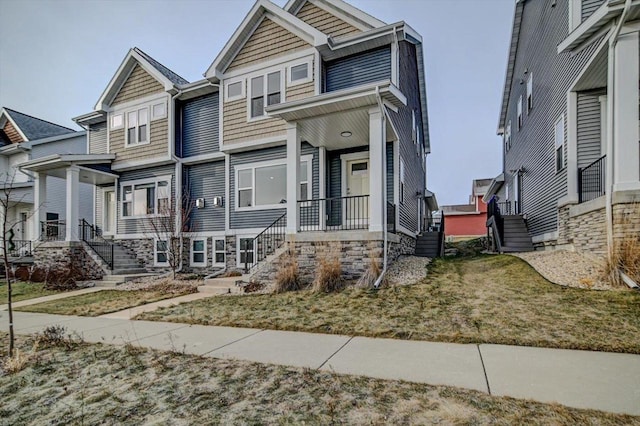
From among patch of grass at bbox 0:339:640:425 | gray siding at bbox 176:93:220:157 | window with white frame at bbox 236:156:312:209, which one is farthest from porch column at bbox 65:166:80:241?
patch of grass at bbox 0:339:640:425

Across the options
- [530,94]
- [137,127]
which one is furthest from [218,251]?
[530,94]

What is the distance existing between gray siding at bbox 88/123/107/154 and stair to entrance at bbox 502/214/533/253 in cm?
1707

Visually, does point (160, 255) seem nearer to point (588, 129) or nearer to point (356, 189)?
point (356, 189)

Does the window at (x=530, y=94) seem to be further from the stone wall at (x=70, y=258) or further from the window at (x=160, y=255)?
the stone wall at (x=70, y=258)

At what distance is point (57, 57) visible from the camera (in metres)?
16.6

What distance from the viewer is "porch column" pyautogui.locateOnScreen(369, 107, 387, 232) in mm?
8172

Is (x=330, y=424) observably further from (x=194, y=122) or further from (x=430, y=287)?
(x=194, y=122)

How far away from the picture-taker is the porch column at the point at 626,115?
6.54m

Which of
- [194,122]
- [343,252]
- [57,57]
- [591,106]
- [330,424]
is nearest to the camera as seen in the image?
[330,424]

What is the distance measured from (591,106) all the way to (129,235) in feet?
52.7

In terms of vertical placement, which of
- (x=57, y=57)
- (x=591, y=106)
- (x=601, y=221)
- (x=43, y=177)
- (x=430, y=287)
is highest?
(x=57, y=57)

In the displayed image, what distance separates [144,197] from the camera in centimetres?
1425

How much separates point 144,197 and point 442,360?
13.7 m

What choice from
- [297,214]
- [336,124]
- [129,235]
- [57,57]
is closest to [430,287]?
[297,214]
